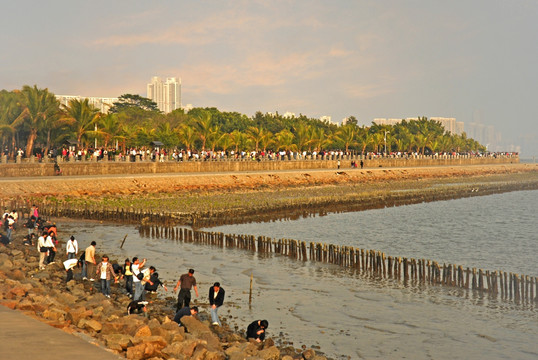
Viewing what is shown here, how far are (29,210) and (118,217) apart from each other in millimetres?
6467

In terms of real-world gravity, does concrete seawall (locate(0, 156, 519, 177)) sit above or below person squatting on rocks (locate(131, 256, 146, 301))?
above

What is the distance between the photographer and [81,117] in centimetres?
7538

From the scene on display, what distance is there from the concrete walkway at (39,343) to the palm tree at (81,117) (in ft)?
205

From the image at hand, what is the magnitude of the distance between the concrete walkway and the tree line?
194 ft

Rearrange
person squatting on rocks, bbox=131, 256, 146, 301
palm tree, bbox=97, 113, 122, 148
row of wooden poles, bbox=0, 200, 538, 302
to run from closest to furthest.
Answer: person squatting on rocks, bbox=131, 256, 146, 301 → row of wooden poles, bbox=0, 200, 538, 302 → palm tree, bbox=97, 113, 122, 148

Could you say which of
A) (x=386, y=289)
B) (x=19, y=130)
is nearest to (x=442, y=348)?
(x=386, y=289)

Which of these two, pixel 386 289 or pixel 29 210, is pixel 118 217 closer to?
pixel 29 210

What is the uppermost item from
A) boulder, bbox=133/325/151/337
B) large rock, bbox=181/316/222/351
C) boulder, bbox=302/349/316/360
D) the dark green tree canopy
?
the dark green tree canopy

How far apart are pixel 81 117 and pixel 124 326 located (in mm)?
63728

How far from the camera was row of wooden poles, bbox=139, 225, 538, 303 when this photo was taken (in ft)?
85.7

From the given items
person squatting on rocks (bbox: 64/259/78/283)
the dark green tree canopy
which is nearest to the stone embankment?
person squatting on rocks (bbox: 64/259/78/283)

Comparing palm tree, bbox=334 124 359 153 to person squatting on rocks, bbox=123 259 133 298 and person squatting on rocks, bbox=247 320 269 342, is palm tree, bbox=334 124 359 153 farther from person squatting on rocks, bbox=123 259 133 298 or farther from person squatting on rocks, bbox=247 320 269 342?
person squatting on rocks, bbox=247 320 269 342

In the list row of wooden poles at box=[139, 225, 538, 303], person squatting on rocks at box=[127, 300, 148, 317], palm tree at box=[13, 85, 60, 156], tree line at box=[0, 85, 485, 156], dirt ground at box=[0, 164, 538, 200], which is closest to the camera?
person squatting on rocks at box=[127, 300, 148, 317]

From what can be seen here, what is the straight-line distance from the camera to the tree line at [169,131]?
238ft
